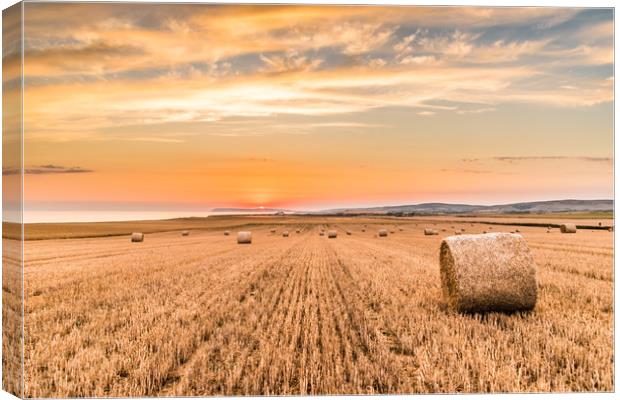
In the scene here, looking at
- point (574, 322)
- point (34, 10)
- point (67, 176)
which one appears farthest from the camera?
point (67, 176)

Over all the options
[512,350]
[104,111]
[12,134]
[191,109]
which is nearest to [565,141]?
[512,350]

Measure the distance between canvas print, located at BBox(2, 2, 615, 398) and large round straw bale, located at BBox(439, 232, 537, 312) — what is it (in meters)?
0.03

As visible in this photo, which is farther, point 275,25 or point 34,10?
point 275,25

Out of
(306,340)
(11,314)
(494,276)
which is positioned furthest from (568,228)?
(11,314)

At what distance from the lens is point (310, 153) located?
9.12 metres

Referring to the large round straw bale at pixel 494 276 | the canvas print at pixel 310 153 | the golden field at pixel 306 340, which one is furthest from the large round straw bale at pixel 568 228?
the large round straw bale at pixel 494 276

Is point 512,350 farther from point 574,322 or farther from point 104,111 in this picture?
point 104,111

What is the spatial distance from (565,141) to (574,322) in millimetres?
2670

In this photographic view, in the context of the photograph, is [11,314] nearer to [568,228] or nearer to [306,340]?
[306,340]

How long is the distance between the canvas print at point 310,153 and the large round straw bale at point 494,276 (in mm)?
33

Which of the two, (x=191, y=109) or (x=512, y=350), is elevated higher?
(x=191, y=109)

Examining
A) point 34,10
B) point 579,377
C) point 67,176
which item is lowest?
point 579,377

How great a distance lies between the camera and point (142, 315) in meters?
7.97

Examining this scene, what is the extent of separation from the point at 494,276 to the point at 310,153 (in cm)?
367
